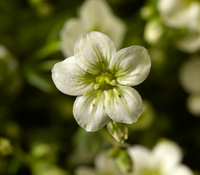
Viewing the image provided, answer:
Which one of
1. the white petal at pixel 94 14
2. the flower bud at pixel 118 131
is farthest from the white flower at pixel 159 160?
the white petal at pixel 94 14

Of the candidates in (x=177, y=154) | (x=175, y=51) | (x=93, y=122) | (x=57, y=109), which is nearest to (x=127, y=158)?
(x=93, y=122)

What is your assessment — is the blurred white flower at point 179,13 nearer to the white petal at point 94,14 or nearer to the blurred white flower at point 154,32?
the blurred white flower at point 154,32

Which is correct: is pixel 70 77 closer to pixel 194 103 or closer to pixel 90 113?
pixel 90 113

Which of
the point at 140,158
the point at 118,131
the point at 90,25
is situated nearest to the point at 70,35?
the point at 90,25

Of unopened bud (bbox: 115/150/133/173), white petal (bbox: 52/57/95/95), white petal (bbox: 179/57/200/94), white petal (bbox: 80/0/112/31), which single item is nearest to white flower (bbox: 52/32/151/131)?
white petal (bbox: 52/57/95/95)

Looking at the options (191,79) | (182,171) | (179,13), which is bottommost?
Result: (182,171)

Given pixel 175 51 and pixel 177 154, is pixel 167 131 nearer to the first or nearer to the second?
pixel 177 154
